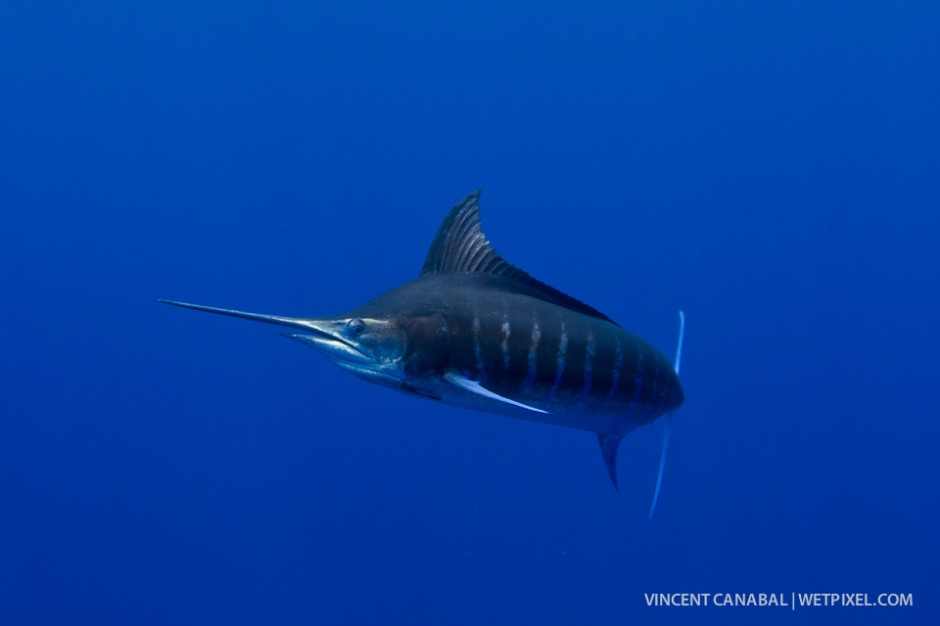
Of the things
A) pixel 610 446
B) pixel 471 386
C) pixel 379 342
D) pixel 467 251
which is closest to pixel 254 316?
pixel 379 342

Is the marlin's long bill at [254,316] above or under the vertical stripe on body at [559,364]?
under

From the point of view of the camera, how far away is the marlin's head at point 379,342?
2.56m

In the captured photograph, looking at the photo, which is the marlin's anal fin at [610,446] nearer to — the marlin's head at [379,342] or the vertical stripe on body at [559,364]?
the vertical stripe on body at [559,364]

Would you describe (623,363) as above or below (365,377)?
above

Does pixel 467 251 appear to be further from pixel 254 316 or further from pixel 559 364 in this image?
pixel 254 316

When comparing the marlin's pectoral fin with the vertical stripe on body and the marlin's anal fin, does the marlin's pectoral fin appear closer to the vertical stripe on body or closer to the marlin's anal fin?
the vertical stripe on body

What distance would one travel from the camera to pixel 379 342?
259 centimetres

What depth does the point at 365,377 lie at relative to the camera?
8.80ft

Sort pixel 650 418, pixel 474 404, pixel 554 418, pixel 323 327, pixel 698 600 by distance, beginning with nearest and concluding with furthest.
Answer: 1. pixel 323 327
2. pixel 474 404
3. pixel 554 418
4. pixel 650 418
5. pixel 698 600

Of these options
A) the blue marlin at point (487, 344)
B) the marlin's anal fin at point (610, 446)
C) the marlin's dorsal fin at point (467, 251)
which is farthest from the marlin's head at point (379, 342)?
the marlin's anal fin at point (610, 446)

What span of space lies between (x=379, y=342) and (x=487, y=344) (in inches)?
15.9

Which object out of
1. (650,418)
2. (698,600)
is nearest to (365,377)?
(650,418)

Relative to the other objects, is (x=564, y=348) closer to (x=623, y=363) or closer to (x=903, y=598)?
(x=623, y=363)

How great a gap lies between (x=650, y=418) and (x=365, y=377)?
1.43 meters
